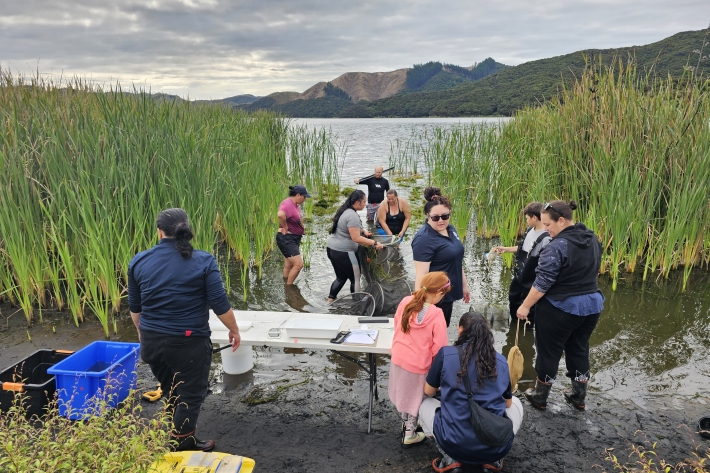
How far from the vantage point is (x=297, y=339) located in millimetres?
3367

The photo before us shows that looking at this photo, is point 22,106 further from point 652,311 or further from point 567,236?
point 652,311

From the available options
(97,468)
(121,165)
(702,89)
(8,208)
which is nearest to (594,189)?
(702,89)

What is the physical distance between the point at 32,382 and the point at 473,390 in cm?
328

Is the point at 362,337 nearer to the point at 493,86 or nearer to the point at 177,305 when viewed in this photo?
the point at 177,305

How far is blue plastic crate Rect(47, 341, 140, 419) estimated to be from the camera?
3092mm

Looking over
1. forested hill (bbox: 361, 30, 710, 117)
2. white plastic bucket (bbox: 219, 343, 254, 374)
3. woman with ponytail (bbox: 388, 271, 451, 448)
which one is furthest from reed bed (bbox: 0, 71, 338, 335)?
forested hill (bbox: 361, 30, 710, 117)

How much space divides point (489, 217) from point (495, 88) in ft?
207

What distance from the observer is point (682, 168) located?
20.6 feet

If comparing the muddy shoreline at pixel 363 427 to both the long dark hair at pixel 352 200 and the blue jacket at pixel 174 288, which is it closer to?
the blue jacket at pixel 174 288

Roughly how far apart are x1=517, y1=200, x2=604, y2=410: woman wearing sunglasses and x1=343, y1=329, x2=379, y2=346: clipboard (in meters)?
1.21

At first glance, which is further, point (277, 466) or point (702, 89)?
point (702, 89)

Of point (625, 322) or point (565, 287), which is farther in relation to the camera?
point (625, 322)

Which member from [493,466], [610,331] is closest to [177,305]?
[493,466]

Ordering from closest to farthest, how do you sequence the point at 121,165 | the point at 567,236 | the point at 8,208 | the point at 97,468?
1. the point at 97,468
2. the point at 567,236
3. the point at 8,208
4. the point at 121,165
